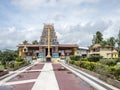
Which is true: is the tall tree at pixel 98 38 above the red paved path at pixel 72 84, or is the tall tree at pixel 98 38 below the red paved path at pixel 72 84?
above

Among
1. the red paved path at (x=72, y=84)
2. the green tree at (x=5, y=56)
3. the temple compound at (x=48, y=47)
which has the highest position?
the temple compound at (x=48, y=47)

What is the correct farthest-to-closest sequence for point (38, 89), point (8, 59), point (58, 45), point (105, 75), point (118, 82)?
point (58, 45), point (8, 59), point (105, 75), point (118, 82), point (38, 89)

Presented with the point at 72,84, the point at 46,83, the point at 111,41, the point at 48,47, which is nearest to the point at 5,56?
the point at 46,83

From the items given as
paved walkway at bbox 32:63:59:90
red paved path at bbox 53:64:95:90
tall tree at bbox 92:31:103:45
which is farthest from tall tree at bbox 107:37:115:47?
red paved path at bbox 53:64:95:90

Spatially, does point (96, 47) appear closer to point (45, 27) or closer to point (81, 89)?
point (45, 27)

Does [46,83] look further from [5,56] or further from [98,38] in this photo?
[98,38]

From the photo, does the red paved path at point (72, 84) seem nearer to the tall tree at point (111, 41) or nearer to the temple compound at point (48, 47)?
the temple compound at point (48, 47)

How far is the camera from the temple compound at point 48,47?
288 ft

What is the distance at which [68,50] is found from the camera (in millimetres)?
93188

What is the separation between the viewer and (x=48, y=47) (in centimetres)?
8581

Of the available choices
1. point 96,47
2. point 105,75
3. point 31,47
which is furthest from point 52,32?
point 105,75

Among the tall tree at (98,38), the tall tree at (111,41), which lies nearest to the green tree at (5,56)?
the tall tree at (111,41)

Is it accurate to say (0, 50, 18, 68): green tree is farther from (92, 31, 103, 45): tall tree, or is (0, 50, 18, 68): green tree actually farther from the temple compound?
(92, 31, 103, 45): tall tree

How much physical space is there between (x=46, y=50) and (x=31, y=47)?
17.6 ft
